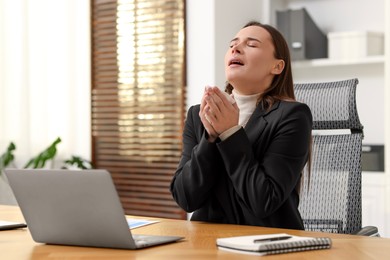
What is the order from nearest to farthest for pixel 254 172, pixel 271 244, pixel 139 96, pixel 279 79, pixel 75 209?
1. pixel 271 244
2. pixel 75 209
3. pixel 254 172
4. pixel 279 79
5. pixel 139 96

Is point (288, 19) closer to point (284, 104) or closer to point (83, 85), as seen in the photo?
point (83, 85)

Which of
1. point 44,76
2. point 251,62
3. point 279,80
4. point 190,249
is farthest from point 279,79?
point 44,76

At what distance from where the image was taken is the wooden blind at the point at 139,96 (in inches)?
180

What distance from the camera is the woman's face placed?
7.14 feet

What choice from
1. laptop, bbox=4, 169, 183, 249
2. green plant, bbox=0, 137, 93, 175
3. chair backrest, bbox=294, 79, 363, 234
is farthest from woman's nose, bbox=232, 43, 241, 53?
green plant, bbox=0, 137, 93, 175

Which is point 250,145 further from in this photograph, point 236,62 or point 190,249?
point 190,249

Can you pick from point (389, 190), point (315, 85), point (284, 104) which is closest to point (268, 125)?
point (284, 104)

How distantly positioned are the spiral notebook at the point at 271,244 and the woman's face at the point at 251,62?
72 cm

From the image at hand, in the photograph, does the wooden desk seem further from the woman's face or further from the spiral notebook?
the woman's face

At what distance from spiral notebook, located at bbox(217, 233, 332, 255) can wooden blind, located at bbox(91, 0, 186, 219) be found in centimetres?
299

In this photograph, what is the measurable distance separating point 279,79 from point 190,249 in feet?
2.82

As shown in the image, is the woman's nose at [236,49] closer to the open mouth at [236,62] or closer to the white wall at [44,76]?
the open mouth at [236,62]

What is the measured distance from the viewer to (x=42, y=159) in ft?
15.1

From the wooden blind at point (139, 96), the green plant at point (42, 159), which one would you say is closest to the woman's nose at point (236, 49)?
the wooden blind at point (139, 96)
